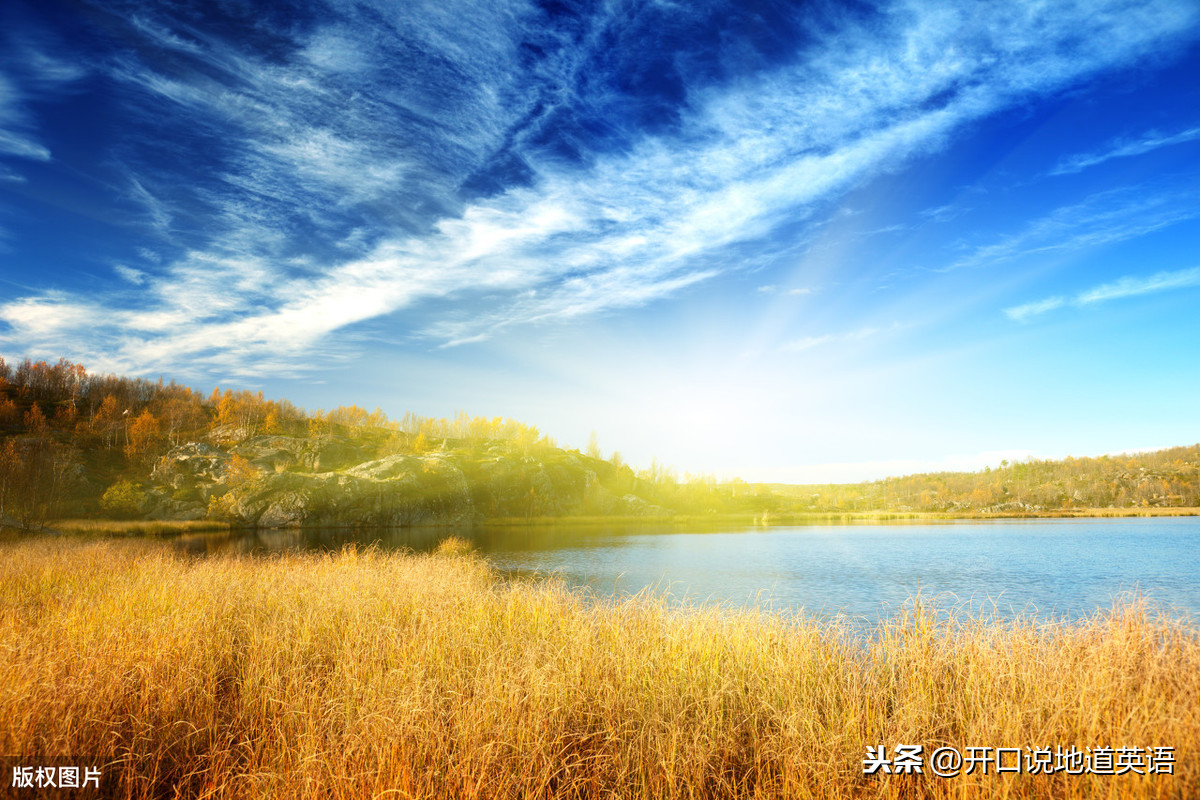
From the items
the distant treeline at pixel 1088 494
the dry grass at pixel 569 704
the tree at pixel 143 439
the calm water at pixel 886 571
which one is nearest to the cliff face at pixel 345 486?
the tree at pixel 143 439

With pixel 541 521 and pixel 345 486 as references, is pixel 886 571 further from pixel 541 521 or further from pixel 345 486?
pixel 541 521

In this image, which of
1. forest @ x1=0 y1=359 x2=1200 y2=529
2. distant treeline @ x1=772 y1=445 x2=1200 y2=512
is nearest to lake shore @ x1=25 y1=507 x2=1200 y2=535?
forest @ x1=0 y1=359 x2=1200 y2=529

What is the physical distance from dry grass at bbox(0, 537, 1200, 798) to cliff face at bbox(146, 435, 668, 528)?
84875 millimetres

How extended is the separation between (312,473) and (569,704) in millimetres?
108502

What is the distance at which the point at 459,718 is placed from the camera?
23.0ft

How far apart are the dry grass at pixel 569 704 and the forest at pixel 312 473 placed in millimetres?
53759

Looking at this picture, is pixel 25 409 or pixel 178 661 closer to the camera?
pixel 178 661

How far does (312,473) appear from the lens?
3991 inches

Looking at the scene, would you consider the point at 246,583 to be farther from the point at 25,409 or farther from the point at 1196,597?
the point at 25,409

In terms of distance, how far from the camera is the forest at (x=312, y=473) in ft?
280

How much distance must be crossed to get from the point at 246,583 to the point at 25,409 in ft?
533

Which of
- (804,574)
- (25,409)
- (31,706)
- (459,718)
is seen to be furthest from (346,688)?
(25,409)

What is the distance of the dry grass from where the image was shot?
6.05 m

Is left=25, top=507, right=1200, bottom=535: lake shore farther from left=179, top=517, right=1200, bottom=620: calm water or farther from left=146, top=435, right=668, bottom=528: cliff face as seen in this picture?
left=179, top=517, right=1200, bottom=620: calm water
